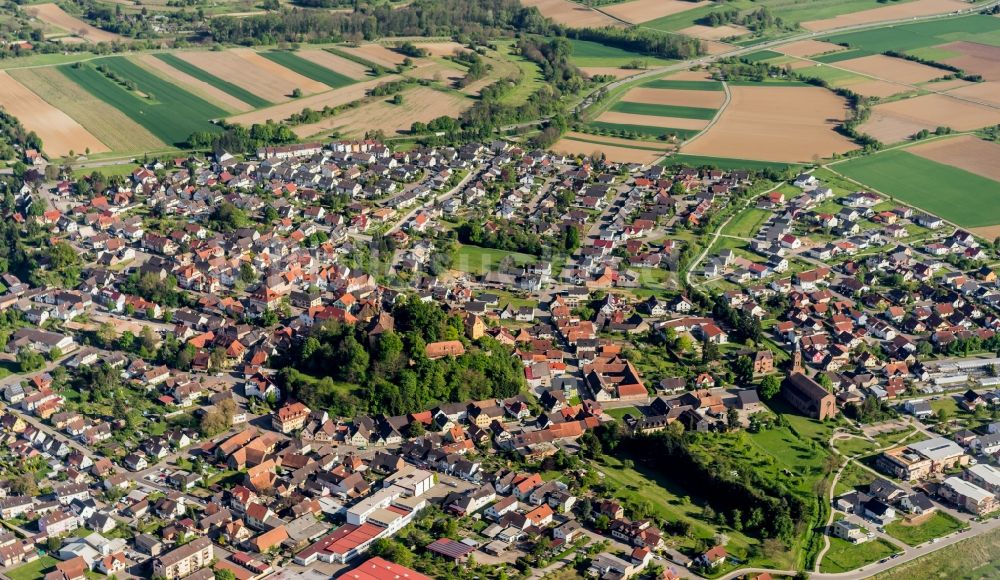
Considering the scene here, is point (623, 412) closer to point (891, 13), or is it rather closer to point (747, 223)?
point (747, 223)

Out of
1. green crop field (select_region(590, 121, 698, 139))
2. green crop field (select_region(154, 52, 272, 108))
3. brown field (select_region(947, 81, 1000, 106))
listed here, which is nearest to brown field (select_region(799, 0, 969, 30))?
brown field (select_region(947, 81, 1000, 106))

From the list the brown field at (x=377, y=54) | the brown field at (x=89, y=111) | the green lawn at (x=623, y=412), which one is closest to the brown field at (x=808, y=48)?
the brown field at (x=377, y=54)

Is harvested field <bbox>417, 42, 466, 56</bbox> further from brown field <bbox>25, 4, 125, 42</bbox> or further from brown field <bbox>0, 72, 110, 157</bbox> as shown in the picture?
brown field <bbox>0, 72, 110, 157</bbox>

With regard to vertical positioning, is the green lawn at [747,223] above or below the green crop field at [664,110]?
below

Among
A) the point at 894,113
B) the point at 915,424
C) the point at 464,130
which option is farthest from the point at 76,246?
the point at 894,113

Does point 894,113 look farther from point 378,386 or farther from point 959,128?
point 378,386

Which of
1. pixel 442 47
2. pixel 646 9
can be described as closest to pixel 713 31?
pixel 646 9

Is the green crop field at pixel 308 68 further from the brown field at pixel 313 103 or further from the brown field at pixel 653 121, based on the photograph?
the brown field at pixel 653 121
